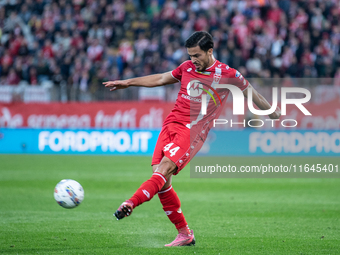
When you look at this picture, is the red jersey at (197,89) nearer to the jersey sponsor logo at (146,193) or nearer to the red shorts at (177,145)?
the red shorts at (177,145)

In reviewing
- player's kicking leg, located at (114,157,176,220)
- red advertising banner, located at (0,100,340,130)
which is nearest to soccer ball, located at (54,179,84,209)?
player's kicking leg, located at (114,157,176,220)

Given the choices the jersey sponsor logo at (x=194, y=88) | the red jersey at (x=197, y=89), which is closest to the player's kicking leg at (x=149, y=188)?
the red jersey at (x=197, y=89)

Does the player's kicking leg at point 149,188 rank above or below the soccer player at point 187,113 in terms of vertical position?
below

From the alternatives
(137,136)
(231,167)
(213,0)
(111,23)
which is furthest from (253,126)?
(111,23)

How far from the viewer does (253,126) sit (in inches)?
661

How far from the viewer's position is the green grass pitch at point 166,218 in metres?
5.54

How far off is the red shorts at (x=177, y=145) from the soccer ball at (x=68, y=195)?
1024 mm

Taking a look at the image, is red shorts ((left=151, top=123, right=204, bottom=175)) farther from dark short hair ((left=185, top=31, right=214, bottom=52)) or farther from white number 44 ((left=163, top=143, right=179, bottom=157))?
dark short hair ((left=185, top=31, right=214, bottom=52))

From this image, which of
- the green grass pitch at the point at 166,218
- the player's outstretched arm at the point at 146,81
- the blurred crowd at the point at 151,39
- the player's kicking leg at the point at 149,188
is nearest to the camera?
the player's kicking leg at the point at 149,188

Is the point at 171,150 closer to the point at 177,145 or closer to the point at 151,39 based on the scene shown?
the point at 177,145

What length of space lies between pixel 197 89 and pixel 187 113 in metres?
0.29

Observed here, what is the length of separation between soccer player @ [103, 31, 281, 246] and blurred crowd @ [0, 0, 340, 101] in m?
11.5

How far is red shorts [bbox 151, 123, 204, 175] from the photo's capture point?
535 centimetres

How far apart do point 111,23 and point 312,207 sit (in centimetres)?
1502
